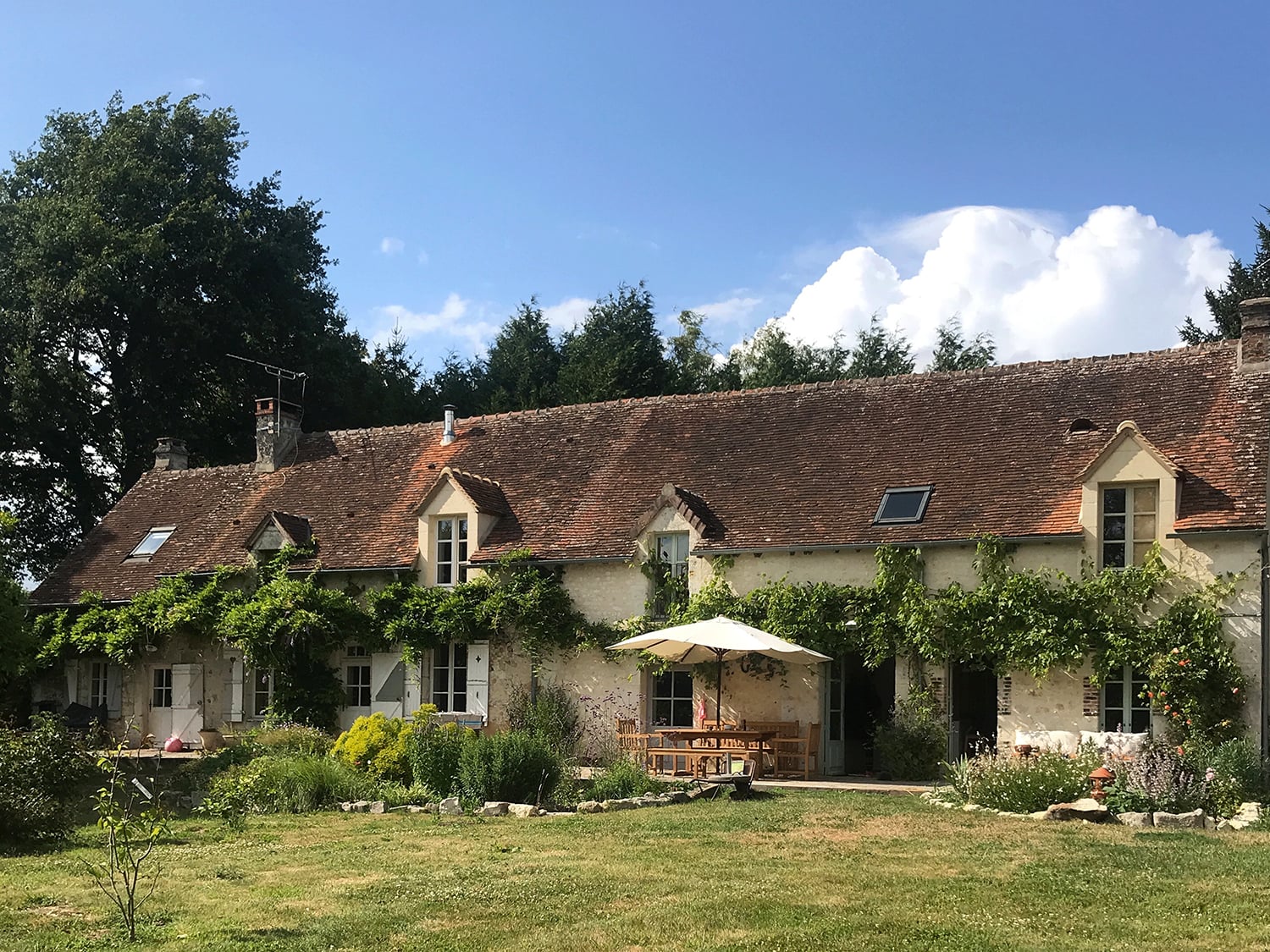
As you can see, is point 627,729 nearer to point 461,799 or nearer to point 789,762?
point 789,762

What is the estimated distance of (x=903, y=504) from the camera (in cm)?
2114

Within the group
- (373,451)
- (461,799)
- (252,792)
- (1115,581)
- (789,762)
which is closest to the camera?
(461,799)

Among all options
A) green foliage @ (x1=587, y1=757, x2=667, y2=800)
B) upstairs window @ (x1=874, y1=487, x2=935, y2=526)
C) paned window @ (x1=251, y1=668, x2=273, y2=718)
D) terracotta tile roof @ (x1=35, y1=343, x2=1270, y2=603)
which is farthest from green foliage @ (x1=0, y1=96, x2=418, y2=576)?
green foliage @ (x1=587, y1=757, x2=667, y2=800)

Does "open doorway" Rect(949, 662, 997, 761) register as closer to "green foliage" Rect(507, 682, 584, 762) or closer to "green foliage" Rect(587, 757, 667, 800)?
"green foliage" Rect(587, 757, 667, 800)

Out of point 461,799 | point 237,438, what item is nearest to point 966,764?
point 461,799

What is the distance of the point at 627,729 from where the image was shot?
21.9 metres

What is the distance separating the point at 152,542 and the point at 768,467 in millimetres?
14296

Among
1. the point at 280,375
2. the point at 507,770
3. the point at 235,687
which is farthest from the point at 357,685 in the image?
Answer: the point at 507,770

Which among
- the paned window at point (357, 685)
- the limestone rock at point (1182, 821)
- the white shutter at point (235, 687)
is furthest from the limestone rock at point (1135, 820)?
the white shutter at point (235, 687)

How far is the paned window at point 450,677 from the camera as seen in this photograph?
79.2ft

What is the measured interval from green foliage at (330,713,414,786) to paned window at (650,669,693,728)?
5.00m

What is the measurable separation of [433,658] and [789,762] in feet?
23.9

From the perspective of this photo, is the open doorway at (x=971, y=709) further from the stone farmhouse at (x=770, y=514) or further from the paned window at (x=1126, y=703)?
the paned window at (x=1126, y=703)

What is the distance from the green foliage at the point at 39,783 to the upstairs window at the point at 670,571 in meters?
9.61
